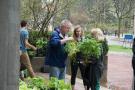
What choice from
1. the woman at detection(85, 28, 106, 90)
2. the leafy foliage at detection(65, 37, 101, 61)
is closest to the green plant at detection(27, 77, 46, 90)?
the leafy foliage at detection(65, 37, 101, 61)

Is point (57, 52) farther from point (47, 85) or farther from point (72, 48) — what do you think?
point (47, 85)

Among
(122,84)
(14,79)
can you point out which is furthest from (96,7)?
(14,79)

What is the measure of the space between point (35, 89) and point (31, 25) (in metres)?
16.0

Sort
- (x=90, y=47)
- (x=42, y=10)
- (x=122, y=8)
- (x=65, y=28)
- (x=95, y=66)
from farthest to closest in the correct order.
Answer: (x=122, y=8)
(x=42, y=10)
(x=95, y=66)
(x=90, y=47)
(x=65, y=28)

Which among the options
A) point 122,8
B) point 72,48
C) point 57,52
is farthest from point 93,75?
point 122,8

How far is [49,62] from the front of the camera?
8625 millimetres

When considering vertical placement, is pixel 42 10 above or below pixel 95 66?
above

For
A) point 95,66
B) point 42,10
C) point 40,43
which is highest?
point 42,10

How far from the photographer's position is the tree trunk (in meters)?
3.53

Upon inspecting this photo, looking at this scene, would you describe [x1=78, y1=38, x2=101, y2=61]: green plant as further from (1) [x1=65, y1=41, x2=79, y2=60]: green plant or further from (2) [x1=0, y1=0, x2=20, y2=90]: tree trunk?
(2) [x1=0, y1=0, x2=20, y2=90]: tree trunk

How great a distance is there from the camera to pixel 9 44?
3.60 metres

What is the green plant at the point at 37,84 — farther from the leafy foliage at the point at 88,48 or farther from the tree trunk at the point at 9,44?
the leafy foliage at the point at 88,48

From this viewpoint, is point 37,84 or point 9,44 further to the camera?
point 37,84

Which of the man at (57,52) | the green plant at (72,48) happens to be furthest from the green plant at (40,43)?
the man at (57,52)
